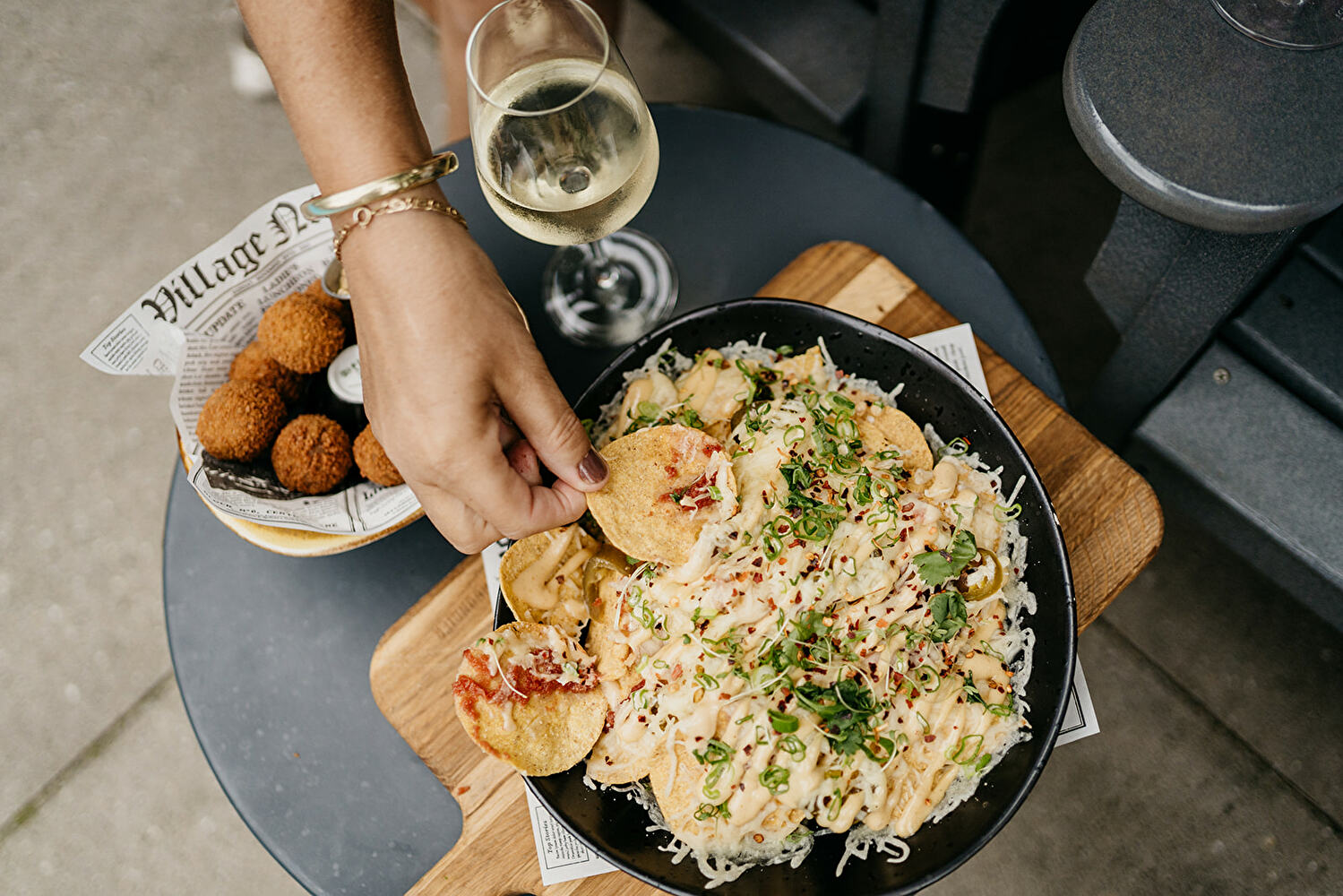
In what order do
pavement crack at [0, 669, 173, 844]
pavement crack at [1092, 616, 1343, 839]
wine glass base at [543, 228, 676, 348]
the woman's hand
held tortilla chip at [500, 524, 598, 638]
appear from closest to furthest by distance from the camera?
the woman's hand < held tortilla chip at [500, 524, 598, 638] < wine glass base at [543, 228, 676, 348] < pavement crack at [1092, 616, 1343, 839] < pavement crack at [0, 669, 173, 844]

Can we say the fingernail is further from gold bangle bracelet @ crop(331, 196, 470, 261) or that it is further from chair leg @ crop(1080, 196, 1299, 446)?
chair leg @ crop(1080, 196, 1299, 446)

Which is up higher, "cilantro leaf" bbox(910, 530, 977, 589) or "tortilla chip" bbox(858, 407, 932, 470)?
"tortilla chip" bbox(858, 407, 932, 470)

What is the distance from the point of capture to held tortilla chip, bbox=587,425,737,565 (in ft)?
4.23

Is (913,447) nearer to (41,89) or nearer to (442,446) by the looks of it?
(442,446)

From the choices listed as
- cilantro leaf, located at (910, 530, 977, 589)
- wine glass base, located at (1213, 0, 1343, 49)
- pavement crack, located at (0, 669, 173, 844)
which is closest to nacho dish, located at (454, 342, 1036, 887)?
cilantro leaf, located at (910, 530, 977, 589)

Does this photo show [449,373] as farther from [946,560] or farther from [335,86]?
[946,560]

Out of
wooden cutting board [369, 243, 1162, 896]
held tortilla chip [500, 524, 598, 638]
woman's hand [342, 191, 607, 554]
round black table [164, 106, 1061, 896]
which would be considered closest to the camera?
woman's hand [342, 191, 607, 554]

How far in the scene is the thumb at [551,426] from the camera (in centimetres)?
116

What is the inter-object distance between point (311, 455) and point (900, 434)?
941 mm

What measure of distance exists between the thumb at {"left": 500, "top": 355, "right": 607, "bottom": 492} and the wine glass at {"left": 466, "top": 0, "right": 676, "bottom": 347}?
26 cm

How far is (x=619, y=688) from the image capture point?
1.33m

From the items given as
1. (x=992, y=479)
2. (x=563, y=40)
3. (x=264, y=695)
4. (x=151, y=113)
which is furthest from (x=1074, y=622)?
(x=151, y=113)

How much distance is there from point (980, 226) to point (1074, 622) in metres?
1.73

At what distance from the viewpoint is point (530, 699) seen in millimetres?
1279
